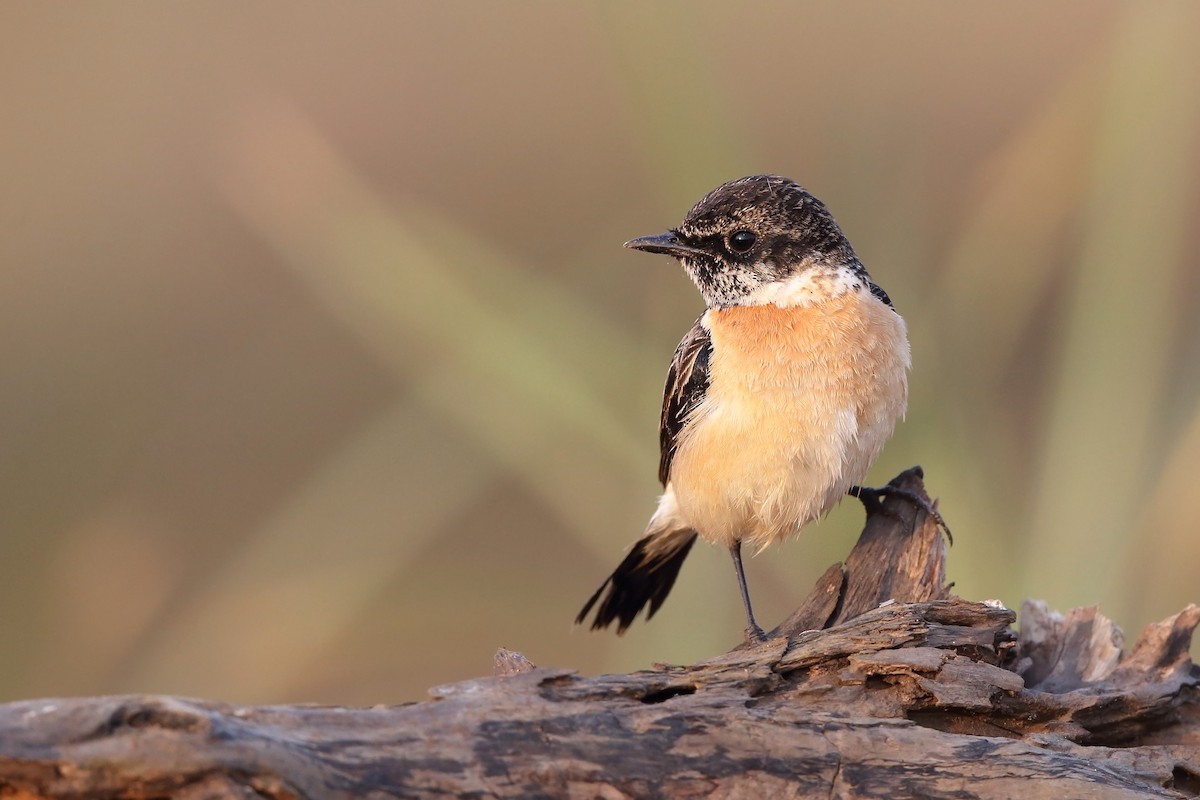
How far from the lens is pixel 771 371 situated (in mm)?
4734

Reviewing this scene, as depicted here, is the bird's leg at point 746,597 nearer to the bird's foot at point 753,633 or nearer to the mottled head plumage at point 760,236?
the bird's foot at point 753,633

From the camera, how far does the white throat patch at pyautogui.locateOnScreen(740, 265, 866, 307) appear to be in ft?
16.4

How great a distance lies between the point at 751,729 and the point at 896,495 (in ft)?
6.80

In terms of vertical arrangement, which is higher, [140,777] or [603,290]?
[603,290]

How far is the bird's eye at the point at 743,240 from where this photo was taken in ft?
16.9

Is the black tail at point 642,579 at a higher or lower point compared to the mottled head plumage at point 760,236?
lower

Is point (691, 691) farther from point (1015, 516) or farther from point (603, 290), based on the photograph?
point (603, 290)

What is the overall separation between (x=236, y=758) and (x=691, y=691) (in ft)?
4.41

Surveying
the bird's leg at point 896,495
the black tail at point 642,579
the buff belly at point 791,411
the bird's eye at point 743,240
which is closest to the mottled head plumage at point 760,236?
the bird's eye at point 743,240

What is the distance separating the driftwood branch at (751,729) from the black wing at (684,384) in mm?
1112

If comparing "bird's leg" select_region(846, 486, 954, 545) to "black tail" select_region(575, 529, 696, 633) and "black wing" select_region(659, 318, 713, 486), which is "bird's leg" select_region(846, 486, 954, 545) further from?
"black tail" select_region(575, 529, 696, 633)

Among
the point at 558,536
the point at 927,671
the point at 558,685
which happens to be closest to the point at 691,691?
the point at 558,685

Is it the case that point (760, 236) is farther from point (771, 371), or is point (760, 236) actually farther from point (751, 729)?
point (751, 729)

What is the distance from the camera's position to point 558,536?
807 centimetres
